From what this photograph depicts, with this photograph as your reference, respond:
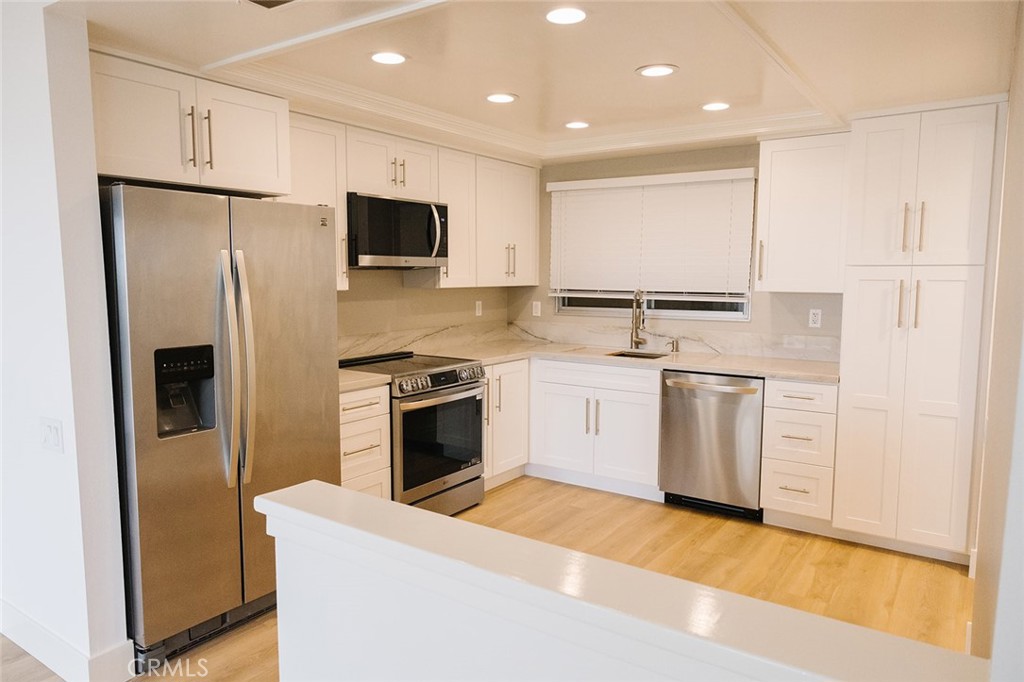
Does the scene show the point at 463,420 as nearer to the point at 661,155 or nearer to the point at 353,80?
the point at 353,80

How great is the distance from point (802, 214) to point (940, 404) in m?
1.26

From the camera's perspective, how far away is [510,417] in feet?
14.9

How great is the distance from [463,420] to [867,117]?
2.74 m

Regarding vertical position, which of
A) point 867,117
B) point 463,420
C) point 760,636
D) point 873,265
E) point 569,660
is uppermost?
point 867,117

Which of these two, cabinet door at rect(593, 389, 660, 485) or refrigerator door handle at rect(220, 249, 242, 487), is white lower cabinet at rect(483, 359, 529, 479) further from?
refrigerator door handle at rect(220, 249, 242, 487)

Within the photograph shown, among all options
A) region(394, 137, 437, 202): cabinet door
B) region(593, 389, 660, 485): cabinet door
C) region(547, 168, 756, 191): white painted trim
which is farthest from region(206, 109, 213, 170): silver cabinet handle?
region(547, 168, 756, 191): white painted trim

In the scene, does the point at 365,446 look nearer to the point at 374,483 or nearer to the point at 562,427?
the point at 374,483

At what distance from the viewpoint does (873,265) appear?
351 cm

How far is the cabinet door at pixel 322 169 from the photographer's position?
11.0 ft

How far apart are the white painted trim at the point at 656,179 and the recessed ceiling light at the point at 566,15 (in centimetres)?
232

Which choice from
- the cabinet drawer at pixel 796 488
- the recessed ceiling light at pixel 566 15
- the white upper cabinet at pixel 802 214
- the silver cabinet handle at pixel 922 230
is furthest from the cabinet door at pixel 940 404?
the recessed ceiling light at pixel 566 15

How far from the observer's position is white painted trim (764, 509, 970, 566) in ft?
11.3

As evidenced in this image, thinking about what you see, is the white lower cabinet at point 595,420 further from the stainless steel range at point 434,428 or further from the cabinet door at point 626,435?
the stainless steel range at point 434,428

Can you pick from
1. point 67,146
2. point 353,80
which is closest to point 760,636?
point 67,146
